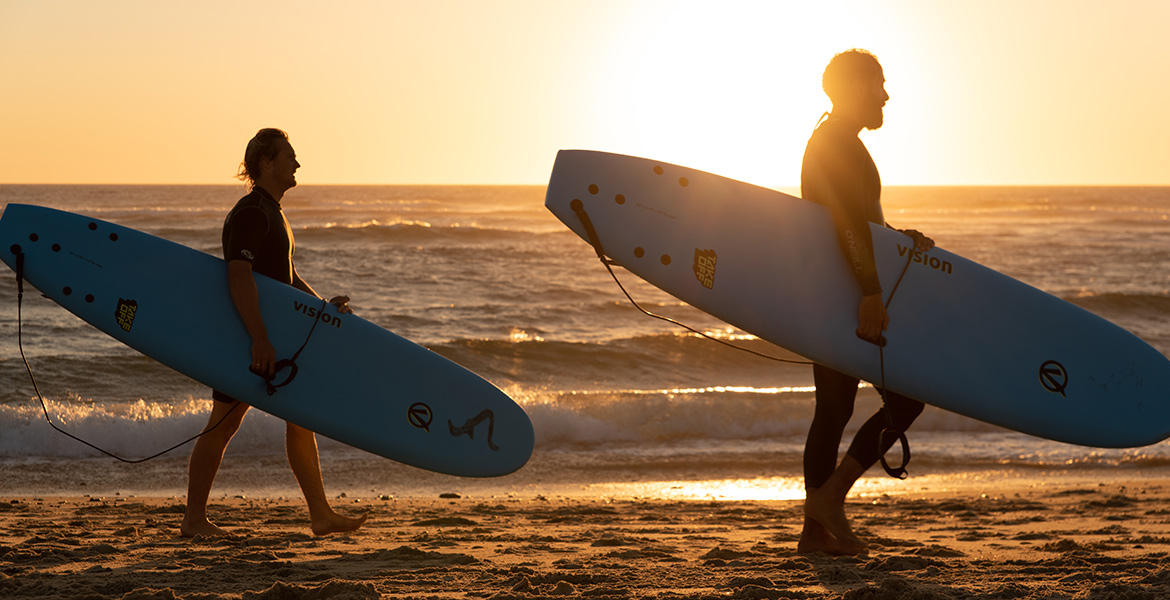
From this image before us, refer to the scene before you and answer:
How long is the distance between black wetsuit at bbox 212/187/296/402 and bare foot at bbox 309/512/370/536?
0.56 metres

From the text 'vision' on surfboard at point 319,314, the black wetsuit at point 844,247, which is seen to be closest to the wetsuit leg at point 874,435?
the black wetsuit at point 844,247

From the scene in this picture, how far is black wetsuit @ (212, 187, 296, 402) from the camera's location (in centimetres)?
302

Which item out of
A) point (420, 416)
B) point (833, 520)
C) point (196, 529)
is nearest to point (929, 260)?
point (833, 520)

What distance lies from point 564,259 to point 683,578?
1314 centimetres

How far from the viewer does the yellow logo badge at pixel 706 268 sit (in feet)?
11.3

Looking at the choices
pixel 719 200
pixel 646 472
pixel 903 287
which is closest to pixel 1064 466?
pixel 646 472

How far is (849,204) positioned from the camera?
294 cm

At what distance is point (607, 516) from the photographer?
4.18 meters

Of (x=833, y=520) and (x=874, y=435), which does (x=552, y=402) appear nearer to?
(x=833, y=520)

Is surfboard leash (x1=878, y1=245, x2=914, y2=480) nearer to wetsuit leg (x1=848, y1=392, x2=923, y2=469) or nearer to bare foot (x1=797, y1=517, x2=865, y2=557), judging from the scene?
wetsuit leg (x1=848, y1=392, x2=923, y2=469)

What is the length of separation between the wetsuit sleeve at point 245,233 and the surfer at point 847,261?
1.82 metres

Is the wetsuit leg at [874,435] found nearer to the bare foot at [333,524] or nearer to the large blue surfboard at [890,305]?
the large blue surfboard at [890,305]

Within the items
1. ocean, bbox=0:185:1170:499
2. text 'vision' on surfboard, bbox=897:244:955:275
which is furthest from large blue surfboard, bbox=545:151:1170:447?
ocean, bbox=0:185:1170:499

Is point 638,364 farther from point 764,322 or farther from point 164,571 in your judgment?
point 164,571
